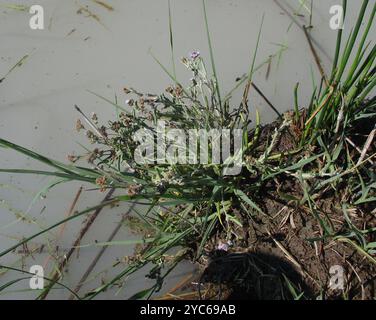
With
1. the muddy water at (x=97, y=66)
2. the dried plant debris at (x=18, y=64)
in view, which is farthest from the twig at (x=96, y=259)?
the dried plant debris at (x=18, y=64)

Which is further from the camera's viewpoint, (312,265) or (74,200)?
(74,200)

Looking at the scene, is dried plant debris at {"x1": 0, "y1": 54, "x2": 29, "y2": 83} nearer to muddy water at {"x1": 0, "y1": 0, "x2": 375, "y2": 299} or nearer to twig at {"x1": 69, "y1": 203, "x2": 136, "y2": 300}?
muddy water at {"x1": 0, "y1": 0, "x2": 375, "y2": 299}

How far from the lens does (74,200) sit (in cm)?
182

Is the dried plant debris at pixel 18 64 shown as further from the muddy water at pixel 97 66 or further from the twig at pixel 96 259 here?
the twig at pixel 96 259

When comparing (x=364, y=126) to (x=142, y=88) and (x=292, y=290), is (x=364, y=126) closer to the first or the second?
(x=292, y=290)

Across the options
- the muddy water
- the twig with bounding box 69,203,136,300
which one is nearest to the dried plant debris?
the muddy water

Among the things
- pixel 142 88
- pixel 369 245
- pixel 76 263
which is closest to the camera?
pixel 369 245

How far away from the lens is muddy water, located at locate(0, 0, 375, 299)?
1.82 meters

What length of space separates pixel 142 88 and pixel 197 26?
1.03 ft

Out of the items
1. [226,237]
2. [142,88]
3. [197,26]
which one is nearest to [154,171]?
[226,237]

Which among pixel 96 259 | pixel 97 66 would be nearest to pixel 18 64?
pixel 97 66

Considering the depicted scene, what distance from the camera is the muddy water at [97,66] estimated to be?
1.82 metres

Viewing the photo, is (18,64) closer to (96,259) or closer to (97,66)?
Result: (97,66)
